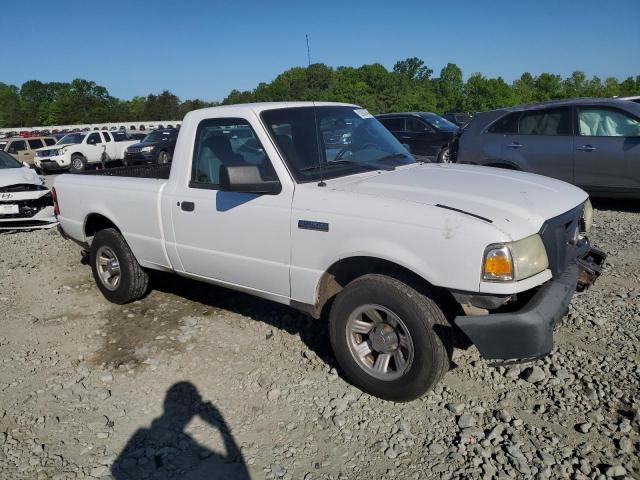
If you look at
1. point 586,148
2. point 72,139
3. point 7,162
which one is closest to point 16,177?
point 7,162

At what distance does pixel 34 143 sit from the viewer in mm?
25625

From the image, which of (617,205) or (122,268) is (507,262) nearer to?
(122,268)

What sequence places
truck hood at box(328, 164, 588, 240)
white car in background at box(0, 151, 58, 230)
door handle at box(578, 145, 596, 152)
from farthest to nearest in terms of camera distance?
white car in background at box(0, 151, 58, 230) → door handle at box(578, 145, 596, 152) → truck hood at box(328, 164, 588, 240)

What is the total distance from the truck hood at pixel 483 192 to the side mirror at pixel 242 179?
0.51 metres

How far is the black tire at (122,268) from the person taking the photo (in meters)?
5.14

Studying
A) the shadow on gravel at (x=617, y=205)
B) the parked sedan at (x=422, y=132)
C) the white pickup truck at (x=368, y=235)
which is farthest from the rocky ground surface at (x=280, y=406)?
the parked sedan at (x=422, y=132)

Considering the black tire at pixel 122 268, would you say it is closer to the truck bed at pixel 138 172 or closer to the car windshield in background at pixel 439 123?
the truck bed at pixel 138 172

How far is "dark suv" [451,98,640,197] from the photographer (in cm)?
766

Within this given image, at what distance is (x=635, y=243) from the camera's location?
635 cm

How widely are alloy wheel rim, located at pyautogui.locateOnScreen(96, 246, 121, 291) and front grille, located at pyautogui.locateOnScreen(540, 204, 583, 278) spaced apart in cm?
400

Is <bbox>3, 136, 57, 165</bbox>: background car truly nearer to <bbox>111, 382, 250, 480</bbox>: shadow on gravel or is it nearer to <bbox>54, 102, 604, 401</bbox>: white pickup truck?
<bbox>54, 102, 604, 401</bbox>: white pickup truck

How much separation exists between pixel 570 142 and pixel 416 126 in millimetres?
7255

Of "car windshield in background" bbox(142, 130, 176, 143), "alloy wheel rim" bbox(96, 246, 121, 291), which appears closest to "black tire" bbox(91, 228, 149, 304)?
"alloy wheel rim" bbox(96, 246, 121, 291)

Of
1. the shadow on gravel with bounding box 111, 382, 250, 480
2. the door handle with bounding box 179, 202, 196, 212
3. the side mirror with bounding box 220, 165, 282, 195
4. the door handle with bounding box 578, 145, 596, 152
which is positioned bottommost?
the shadow on gravel with bounding box 111, 382, 250, 480
